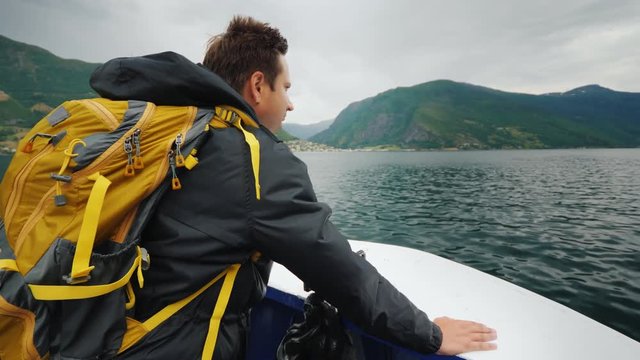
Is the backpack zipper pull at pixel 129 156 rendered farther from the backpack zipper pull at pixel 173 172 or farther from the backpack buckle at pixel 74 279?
the backpack buckle at pixel 74 279

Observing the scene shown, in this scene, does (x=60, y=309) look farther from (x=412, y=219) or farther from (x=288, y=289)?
(x=412, y=219)

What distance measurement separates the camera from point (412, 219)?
17.2m

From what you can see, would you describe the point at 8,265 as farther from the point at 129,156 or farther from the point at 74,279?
the point at 129,156

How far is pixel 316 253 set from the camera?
1.44 meters

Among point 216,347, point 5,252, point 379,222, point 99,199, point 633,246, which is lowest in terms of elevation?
point 379,222

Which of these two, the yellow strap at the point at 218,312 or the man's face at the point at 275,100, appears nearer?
the yellow strap at the point at 218,312

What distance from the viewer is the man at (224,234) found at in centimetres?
144

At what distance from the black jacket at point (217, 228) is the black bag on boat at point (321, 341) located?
43cm

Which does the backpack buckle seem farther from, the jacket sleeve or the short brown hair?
the short brown hair

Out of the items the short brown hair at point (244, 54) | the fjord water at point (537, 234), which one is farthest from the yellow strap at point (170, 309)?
the fjord water at point (537, 234)

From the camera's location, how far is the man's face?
211cm

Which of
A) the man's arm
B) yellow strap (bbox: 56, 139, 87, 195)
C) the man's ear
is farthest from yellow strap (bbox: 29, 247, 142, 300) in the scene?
the man's ear

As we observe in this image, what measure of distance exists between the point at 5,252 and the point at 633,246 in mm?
16423

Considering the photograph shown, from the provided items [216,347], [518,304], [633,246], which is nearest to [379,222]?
[633,246]
